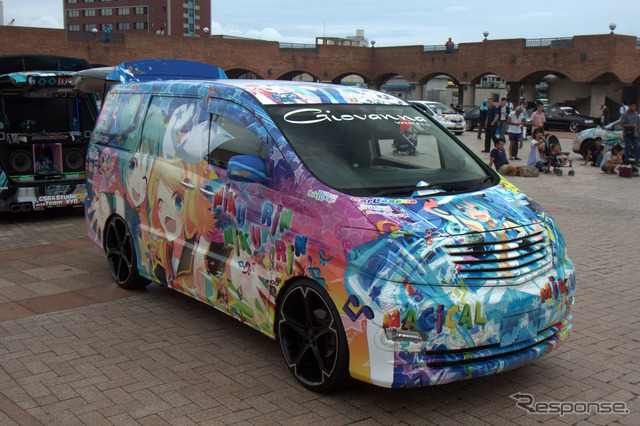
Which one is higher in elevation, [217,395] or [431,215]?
[431,215]

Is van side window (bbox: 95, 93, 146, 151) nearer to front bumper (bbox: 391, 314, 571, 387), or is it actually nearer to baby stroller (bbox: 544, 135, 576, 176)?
front bumper (bbox: 391, 314, 571, 387)

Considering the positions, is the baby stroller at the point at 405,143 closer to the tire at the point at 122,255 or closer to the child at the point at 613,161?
the tire at the point at 122,255

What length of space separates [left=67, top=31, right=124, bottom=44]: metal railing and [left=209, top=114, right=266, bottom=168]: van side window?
51.4 m

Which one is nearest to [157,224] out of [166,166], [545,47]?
[166,166]

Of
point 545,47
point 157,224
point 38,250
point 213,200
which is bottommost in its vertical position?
point 38,250

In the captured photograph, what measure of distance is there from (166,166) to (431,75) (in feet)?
199

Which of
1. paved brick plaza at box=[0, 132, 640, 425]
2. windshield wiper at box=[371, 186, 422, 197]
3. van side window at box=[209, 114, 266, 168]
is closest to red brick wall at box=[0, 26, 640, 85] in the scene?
paved brick plaza at box=[0, 132, 640, 425]

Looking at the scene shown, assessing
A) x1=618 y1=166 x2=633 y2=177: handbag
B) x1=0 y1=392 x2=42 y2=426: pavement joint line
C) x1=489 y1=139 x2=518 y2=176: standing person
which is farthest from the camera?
x1=618 y1=166 x2=633 y2=177: handbag

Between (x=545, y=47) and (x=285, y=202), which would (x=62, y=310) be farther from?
(x=545, y=47)

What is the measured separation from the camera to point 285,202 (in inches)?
174

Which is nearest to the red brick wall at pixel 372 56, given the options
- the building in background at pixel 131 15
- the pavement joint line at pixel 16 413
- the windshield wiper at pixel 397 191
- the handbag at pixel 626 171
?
the handbag at pixel 626 171

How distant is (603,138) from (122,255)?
19.0 m

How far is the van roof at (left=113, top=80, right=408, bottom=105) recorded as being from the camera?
4.99 metres

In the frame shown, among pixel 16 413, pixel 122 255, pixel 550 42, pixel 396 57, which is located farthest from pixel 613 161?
pixel 396 57
